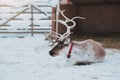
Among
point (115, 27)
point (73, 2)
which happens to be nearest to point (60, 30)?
point (73, 2)

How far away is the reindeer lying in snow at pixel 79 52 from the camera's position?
25.9 feet

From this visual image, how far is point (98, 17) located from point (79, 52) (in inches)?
256

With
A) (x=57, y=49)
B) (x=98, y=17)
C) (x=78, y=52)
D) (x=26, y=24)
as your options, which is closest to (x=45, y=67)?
(x=57, y=49)

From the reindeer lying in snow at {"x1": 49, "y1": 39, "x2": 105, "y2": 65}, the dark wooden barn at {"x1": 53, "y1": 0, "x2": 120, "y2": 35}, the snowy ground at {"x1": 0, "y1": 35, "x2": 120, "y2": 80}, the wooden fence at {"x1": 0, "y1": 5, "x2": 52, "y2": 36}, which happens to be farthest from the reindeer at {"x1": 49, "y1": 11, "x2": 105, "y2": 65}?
the wooden fence at {"x1": 0, "y1": 5, "x2": 52, "y2": 36}

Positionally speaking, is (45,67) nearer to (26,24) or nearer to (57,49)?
(57,49)

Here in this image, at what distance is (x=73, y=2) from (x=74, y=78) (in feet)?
24.6

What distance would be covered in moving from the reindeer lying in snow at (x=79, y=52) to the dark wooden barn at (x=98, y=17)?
596 centimetres

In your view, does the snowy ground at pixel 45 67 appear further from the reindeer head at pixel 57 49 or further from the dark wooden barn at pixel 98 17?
the dark wooden barn at pixel 98 17

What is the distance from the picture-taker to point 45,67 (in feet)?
25.8

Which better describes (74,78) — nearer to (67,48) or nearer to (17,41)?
(67,48)

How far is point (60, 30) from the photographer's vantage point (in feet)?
43.5

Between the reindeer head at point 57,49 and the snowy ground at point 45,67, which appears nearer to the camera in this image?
the snowy ground at point 45,67

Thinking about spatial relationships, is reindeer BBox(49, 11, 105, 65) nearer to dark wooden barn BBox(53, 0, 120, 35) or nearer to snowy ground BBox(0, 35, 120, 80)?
snowy ground BBox(0, 35, 120, 80)

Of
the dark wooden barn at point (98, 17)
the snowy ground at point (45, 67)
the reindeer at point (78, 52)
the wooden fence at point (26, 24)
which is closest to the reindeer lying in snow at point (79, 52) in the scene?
the reindeer at point (78, 52)
